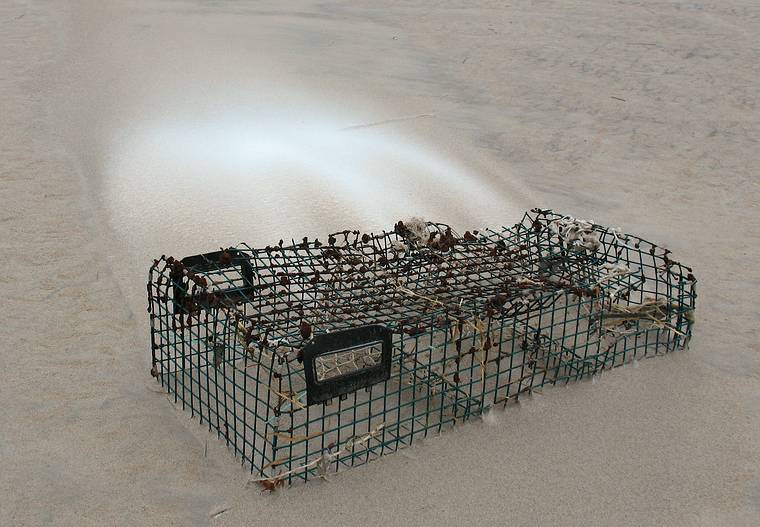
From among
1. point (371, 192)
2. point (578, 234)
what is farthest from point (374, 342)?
point (371, 192)

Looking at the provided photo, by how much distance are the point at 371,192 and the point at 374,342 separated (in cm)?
253

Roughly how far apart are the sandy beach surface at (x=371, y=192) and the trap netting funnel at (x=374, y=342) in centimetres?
11

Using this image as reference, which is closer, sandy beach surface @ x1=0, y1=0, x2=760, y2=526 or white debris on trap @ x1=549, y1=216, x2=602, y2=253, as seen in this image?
sandy beach surface @ x1=0, y1=0, x2=760, y2=526

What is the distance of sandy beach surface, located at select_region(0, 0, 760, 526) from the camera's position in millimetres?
2682

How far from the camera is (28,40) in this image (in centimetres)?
725

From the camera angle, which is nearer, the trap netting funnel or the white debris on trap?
the trap netting funnel

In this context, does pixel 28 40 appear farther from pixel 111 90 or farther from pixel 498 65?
pixel 498 65

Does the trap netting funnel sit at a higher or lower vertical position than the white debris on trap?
lower

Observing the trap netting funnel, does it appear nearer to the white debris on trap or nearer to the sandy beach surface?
the white debris on trap

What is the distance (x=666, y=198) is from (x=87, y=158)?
3835mm

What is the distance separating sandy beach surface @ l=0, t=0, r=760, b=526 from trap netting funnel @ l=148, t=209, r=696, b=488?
0.11m

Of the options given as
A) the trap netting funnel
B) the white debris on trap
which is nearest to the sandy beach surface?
the trap netting funnel

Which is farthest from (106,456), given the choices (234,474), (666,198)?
(666,198)

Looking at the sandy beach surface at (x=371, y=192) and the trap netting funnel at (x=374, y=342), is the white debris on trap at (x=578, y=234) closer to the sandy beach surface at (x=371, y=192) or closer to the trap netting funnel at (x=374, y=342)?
the trap netting funnel at (x=374, y=342)
